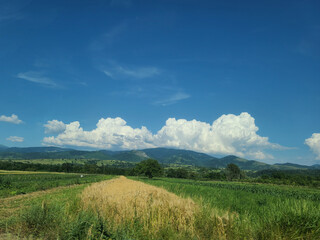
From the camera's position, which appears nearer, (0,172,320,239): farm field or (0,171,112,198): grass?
(0,172,320,239): farm field

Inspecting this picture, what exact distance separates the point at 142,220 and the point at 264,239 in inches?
156

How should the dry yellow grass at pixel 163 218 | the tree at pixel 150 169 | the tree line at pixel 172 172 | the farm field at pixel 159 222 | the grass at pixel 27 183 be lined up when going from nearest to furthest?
the farm field at pixel 159 222 < the dry yellow grass at pixel 163 218 < the grass at pixel 27 183 < the tree at pixel 150 169 < the tree line at pixel 172 172

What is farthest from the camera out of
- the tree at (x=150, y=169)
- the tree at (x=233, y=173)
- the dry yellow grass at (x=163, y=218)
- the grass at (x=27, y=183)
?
the tree at (x=233, y=173)

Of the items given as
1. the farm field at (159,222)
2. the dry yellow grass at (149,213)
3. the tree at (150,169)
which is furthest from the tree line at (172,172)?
the farm field at (159,222)

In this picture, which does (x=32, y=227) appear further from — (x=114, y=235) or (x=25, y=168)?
(x=25, y=168)

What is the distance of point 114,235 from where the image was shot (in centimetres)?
509

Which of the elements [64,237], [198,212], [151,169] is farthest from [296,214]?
[151,169]

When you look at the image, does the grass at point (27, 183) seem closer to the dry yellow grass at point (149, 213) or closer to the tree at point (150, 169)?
the dry yellow grass at point (149, 213)

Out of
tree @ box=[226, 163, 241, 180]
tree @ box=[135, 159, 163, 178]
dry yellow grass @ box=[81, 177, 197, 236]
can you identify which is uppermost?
dry yellow grass @ box=[81, 177, 197, 236]

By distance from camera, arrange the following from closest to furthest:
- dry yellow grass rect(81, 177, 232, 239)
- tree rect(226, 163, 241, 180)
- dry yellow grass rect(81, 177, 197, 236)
Answer: dry yellow grass rect(81, 177, 232, 239)
dry yellow grass rect(81, 177, 197, 236)
tree rect(226, 163, 241, 180)

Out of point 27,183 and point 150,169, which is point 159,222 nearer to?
point 27,183

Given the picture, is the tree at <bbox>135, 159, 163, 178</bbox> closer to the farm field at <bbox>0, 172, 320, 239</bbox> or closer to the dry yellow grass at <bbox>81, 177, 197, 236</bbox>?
the farm field at <bbox>0, 172, 320, 239</bbox>

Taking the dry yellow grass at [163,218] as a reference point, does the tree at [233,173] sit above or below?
below

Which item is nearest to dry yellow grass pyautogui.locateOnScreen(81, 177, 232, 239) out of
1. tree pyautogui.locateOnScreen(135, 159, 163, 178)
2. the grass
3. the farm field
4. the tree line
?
the farm field
